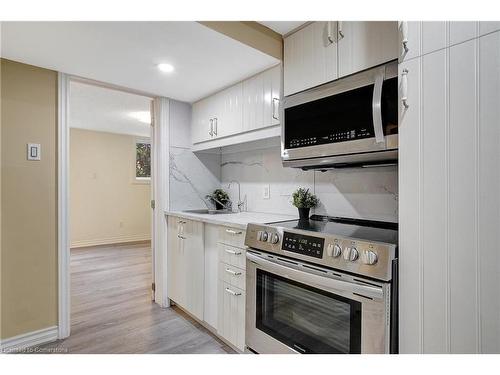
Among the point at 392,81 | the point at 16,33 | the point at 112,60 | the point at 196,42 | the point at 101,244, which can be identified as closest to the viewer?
the point at 392,81

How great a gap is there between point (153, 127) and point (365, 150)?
211 cm

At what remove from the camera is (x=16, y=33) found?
1.55 m

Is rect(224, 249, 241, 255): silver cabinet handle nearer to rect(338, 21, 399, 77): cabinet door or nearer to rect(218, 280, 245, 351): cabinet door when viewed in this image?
rect(218, 280, 245, 351): cabinet door

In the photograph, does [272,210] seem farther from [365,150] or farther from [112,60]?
[112,60]

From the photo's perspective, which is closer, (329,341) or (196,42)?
(329,341)

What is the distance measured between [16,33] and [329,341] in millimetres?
2328

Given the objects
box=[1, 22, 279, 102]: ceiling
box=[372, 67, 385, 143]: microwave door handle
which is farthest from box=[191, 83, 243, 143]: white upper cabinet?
box=[372, 67, 385, 143]: microwave door handle

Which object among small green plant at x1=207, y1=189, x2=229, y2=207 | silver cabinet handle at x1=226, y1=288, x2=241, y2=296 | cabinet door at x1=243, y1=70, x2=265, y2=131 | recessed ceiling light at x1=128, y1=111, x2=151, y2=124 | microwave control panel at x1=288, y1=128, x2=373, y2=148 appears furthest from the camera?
recessed ceiling light at x1=128, y1=111, x2=151, y2=124

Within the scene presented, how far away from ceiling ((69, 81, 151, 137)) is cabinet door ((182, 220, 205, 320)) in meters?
1.67

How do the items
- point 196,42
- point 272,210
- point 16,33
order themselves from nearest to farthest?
point 16,33, point 196,42, point 272,210

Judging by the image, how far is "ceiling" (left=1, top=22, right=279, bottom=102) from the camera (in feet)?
4.94

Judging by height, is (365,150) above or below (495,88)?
below
